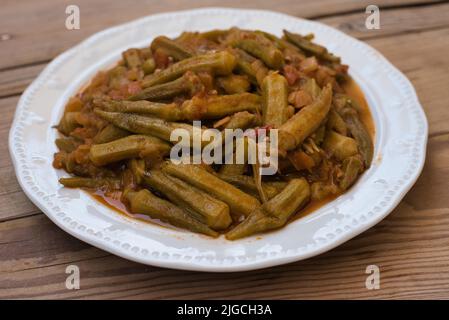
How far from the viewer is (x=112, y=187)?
3197 mm

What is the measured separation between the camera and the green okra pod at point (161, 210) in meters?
2.90

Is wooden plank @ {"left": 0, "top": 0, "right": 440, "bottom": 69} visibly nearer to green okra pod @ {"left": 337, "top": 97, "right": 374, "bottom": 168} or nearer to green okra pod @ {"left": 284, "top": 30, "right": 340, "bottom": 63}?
green okra pod @ {"left": 284, "top": 30, "right": 340, "bottom": 63}

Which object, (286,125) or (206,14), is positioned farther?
(206,14)

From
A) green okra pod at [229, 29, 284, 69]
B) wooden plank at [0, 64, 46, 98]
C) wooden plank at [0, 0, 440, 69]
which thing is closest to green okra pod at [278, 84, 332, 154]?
green okra pod at [229, 29, 284, 69]

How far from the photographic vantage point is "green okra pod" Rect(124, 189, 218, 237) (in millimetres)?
2902

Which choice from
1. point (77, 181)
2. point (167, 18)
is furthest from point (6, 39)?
point (77, 181)

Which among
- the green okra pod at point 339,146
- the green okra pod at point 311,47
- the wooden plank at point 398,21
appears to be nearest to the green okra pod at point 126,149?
the green okra pod at point 339,146

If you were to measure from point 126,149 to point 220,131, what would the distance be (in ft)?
1.67

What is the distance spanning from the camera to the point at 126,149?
315cm

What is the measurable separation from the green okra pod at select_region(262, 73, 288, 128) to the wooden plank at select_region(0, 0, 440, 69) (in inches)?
78.3

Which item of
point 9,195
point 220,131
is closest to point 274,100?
point 220,131

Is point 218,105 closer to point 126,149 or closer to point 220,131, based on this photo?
point 220,131

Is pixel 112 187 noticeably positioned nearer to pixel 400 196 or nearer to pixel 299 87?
pixel 299 87

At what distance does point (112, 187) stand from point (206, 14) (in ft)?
6.26
